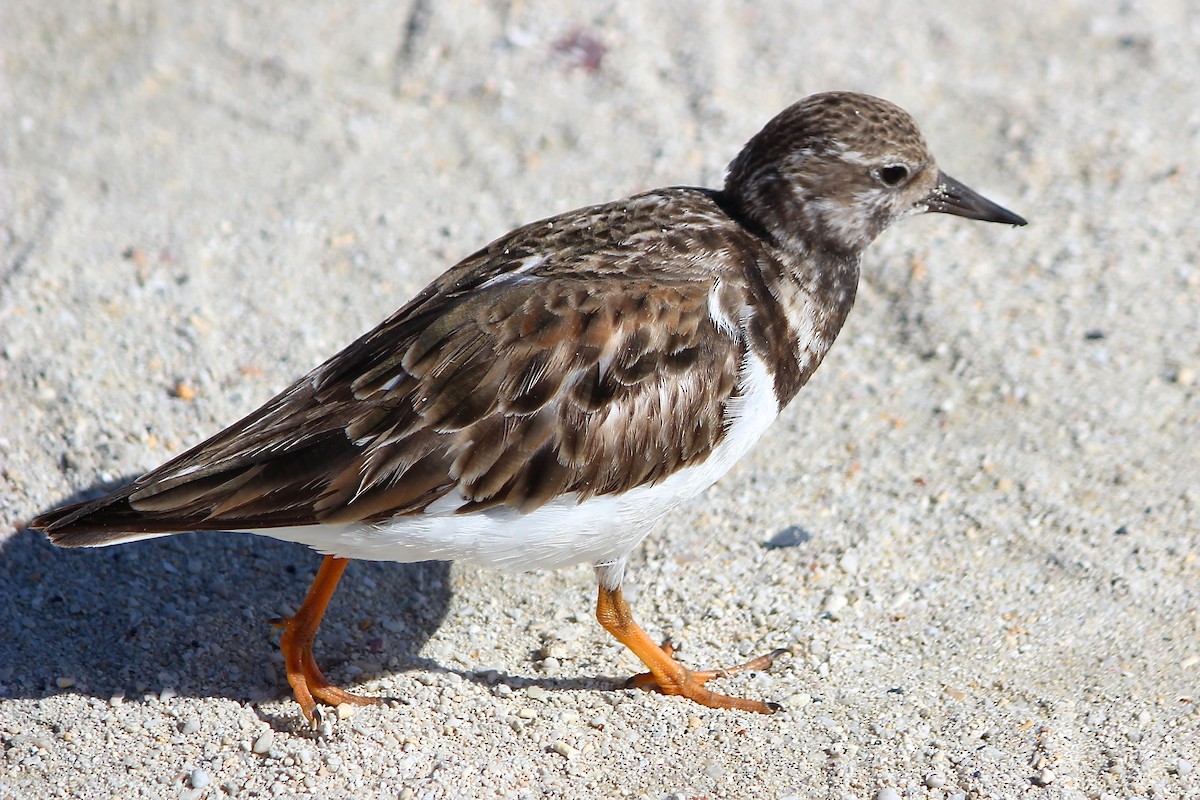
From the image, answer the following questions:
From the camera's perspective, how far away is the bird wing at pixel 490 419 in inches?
146

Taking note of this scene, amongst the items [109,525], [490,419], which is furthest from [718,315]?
[109,525]

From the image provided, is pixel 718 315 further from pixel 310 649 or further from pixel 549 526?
pixel 310 649

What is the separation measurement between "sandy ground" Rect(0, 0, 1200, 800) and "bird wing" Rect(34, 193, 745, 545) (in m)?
0.79

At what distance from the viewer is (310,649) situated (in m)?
4.20

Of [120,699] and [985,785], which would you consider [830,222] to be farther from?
[120,699]

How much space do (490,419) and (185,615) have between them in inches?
57.7

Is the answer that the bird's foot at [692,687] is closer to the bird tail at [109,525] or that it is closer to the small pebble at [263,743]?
the small pebble at [263,743]

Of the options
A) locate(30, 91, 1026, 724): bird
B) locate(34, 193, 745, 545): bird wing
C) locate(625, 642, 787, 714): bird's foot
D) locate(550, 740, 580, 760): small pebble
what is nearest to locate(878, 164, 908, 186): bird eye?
locate(30, 91, 1026, 724): bird

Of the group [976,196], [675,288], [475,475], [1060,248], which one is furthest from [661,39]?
[475,475]

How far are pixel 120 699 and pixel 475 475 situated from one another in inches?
56.1

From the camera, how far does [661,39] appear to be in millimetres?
7426

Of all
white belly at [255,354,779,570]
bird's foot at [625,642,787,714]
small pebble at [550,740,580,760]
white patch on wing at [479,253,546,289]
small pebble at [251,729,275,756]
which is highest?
white patch on wing at [479,253,546,289]

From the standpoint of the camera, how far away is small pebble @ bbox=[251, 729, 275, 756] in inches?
Answer: 155

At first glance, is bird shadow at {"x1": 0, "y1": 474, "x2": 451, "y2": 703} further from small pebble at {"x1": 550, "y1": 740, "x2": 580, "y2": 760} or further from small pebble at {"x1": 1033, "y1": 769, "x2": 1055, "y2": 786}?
small pebble at {"x1": 1033, "y1": 769, "x2": 1055, "y2": 786}
